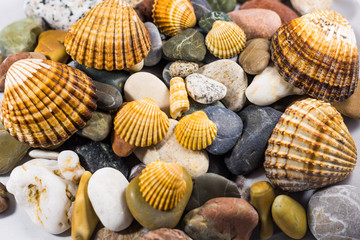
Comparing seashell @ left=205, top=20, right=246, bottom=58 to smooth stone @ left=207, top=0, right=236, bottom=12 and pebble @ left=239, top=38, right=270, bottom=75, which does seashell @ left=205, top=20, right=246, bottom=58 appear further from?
→ smooth stone @ left=207, top=0, right=236, bottom=12

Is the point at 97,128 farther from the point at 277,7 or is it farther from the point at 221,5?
the point at 277,7

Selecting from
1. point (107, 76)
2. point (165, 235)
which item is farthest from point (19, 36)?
point (165, 235)

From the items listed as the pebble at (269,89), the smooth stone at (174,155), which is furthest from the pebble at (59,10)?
the pebble at (269,89)

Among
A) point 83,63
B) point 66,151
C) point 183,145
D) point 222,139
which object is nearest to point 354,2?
point 222,139

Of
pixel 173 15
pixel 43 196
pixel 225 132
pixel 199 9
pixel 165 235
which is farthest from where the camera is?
pixel 199 9

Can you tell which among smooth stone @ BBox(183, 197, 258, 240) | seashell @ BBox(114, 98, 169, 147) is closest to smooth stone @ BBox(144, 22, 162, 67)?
seashell @ BBox(114, 98, 169, 147)

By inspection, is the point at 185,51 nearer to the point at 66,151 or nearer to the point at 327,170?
the point at 66,151

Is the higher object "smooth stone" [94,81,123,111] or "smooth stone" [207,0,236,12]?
"smooth stone" [207,0,236,12]
